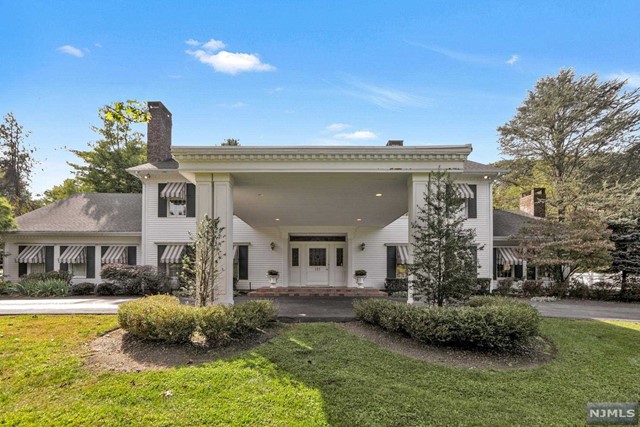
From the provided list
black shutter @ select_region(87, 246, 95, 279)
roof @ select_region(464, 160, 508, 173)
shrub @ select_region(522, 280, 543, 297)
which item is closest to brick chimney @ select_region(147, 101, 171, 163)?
black shutter @ select_region(87, 246, 95, 279)

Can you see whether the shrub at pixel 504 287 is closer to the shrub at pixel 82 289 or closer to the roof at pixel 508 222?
the roof at pixel 508 222

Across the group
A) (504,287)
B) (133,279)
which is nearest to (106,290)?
(133,279)

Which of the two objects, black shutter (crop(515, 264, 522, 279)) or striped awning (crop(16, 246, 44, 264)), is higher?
striped awning (crop(16, 246, 44, 264))

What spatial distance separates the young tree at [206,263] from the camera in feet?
20.8

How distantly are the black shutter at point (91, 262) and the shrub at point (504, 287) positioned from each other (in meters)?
19.1

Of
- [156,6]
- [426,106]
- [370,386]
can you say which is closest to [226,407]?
[370,386]

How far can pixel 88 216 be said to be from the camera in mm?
15641

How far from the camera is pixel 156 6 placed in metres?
7.20

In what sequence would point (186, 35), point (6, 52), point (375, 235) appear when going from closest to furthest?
1. point (6, 52)
2. point (186, 35)
3. point (375, 235)

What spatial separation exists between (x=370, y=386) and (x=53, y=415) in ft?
12.2

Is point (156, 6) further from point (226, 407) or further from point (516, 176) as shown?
point (516, 176)

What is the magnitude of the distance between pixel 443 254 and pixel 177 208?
13.0m

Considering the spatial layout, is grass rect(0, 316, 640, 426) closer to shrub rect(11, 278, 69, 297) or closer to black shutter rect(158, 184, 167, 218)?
shrub rect(11, 278, 69, 297)

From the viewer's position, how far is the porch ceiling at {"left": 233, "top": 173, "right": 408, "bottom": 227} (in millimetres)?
7297
